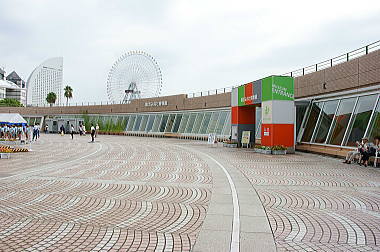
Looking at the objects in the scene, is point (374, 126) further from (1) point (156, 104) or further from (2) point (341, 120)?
(1) point (156, 104)

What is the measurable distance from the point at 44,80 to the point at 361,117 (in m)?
158

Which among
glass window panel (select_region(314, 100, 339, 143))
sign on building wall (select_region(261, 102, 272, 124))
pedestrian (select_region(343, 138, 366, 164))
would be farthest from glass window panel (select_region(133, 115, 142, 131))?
pedestrian (select_region(343, 138, 366, 164))

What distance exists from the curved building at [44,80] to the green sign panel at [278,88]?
14132 cm

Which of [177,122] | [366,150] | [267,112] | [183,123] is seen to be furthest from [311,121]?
[177,122]

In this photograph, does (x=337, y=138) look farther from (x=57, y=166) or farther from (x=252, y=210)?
(x=57, y=166)

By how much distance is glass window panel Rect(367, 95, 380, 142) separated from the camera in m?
13.1

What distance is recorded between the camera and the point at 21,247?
4055 mm

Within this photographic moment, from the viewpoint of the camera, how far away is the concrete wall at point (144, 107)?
31.0 meters

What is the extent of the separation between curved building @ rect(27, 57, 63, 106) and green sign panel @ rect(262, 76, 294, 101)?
14132 centimetres

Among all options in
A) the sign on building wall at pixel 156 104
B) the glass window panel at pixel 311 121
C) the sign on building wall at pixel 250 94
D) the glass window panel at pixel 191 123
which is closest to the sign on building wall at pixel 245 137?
the sign on building wall at pixel 250 94

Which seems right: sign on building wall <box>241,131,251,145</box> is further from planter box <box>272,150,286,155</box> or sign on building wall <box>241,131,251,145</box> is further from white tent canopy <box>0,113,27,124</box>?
white tent canopy <box>0,113,27,124</box>

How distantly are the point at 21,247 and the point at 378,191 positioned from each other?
25.9ft

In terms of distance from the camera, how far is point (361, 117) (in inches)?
568

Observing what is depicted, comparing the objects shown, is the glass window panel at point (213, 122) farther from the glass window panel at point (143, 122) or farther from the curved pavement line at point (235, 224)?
the curved pavement line at point (235, 224)
